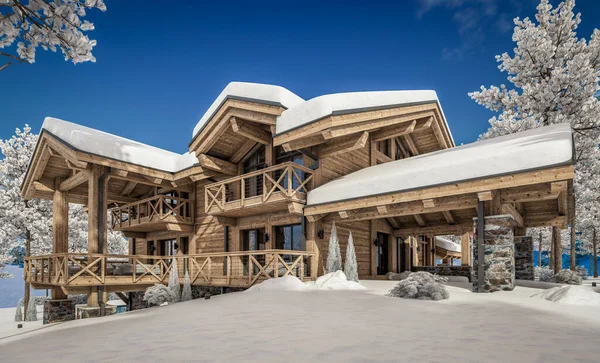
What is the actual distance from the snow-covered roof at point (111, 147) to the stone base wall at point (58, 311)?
6.38 meters

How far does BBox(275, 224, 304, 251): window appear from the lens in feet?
46.1

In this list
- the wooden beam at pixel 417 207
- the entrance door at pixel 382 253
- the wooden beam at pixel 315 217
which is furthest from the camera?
the entrance door at pixel 382 253

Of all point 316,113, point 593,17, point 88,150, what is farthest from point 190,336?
point 593,17

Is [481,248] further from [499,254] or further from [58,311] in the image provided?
[58,311]

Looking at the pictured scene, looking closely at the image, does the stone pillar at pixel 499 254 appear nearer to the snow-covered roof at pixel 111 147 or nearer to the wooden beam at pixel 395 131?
the wooden beam at pixel 395 131

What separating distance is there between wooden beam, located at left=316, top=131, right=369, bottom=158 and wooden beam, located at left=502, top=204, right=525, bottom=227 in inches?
181

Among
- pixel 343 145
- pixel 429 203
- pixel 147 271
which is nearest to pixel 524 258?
pixel 429 203

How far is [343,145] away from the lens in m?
13.2

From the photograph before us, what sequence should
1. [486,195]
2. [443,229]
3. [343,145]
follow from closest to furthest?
[486,195], [343,145], [443,229]

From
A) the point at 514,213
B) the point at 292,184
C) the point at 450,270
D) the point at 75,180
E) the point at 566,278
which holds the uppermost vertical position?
the point at 75,180

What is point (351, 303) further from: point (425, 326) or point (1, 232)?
point (1, 232)

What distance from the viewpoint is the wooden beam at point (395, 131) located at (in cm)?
1454

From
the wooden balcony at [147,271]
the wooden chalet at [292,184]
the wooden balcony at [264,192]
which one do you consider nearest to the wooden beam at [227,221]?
the wooden chalet at [292,184]

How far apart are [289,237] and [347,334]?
9.41 meters
